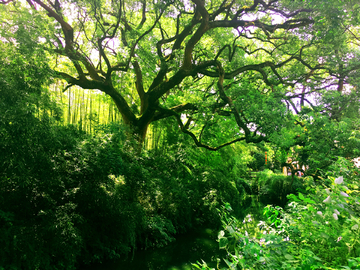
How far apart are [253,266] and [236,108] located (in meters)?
5.11

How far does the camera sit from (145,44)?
7.28m

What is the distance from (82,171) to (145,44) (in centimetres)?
421

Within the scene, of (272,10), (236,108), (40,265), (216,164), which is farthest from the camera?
(216,164)

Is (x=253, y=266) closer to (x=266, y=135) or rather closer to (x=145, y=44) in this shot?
(x=266, y=135)

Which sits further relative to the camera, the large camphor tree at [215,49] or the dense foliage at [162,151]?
the large camphor tree at [215,49]

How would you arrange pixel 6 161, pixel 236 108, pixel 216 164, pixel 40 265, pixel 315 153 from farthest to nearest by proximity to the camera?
pixel 216 164 < pixel 236 108 < pixel 315 153 < pixel 40 265 < pixel 6 161

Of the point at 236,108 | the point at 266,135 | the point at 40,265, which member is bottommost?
the point at 40,265

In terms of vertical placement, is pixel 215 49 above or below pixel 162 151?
above

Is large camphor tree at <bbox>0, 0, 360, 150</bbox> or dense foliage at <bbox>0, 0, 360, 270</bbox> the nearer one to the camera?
dense foliage at <bbox>0, 0, 360, 270</bbox>

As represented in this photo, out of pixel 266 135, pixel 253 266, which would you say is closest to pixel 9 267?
pixel 253 266

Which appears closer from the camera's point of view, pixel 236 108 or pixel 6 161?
pixel 6 161

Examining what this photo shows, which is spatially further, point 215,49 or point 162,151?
point 162,151

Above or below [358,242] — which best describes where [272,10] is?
above

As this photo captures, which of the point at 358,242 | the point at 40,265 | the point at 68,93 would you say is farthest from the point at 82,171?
the point at 68,93
